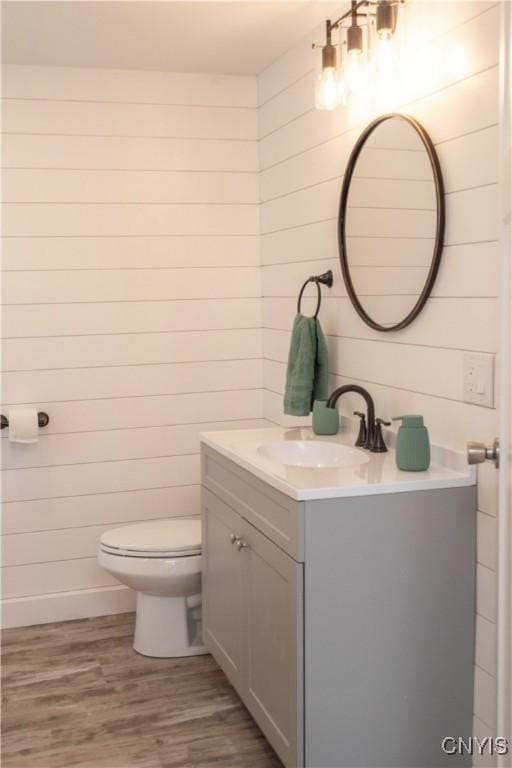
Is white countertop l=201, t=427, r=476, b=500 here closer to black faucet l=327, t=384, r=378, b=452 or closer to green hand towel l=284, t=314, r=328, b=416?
black faucet l=327, t=384, r=378, b=452

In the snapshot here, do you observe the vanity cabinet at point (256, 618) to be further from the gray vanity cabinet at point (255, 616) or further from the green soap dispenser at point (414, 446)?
the green soap dispenser at point (414, 446)

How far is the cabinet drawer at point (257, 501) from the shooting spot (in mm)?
2277

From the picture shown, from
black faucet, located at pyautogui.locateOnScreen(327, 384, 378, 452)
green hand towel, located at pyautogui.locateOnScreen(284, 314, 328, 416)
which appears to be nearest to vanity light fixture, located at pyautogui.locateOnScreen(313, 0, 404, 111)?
green hand towel, located at pyautogui.locateOnScreen(284, 314, 328, 416)

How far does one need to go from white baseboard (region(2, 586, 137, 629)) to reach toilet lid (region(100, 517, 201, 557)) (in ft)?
1.36

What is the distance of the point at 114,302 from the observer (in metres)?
3.80

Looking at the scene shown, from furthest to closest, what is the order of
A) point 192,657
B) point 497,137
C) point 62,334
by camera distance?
point 62,334 < point 192,657 < point 497,137

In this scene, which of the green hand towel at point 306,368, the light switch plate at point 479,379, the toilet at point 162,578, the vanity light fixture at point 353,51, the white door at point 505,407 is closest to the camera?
the white door at point 505,407

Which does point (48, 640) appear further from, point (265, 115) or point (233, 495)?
point (265, 115)

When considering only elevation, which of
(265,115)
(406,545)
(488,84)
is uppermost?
(265,115)

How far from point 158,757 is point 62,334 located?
1.75 m

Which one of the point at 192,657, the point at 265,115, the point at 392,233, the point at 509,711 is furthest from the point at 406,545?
the point at 265,115

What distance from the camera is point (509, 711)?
5.85 ft

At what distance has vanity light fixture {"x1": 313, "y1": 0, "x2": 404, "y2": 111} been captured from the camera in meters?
2.55

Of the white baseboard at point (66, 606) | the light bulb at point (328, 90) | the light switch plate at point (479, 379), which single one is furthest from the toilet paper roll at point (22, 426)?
the light switch plate at point (479, 379)
